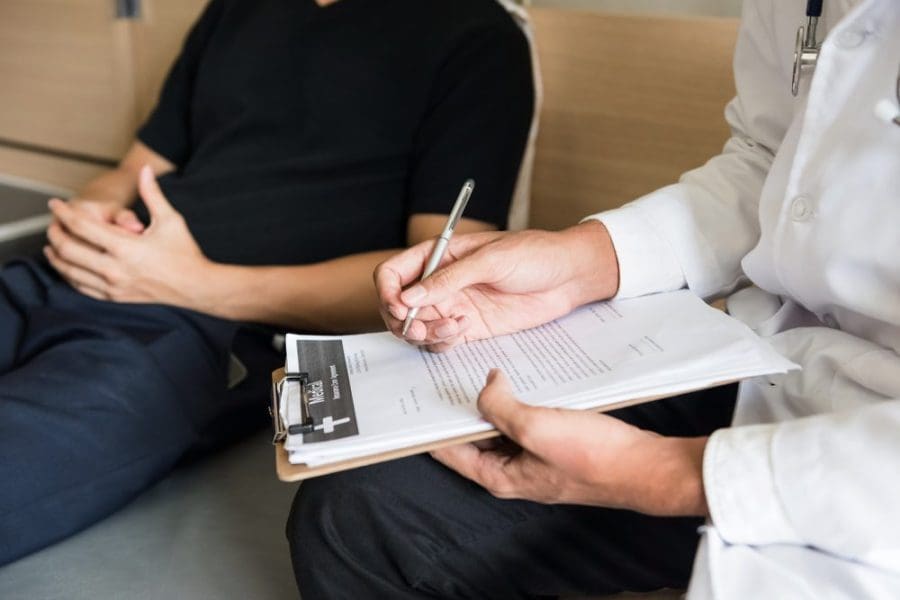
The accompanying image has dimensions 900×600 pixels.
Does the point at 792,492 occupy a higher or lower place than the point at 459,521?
higher

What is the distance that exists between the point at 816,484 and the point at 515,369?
257 millimetres

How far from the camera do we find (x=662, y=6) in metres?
1.53

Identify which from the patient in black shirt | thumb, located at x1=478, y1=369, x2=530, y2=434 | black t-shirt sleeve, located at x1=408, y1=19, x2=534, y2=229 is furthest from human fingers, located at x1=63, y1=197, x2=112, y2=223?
thumb, located at x1=478, y1=369, x2=530, y2=434

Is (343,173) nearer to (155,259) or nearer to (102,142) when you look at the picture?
(155,259)

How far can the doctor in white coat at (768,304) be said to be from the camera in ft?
2.17

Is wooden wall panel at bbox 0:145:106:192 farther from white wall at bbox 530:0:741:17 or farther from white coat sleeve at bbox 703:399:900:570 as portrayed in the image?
white coat sleeve at bbox 703:399:900:570

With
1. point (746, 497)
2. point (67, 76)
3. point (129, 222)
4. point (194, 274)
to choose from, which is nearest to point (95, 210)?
point (129, 222)

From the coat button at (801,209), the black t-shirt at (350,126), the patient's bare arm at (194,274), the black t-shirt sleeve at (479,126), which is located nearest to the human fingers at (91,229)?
the patient's bare arm at (194,274)

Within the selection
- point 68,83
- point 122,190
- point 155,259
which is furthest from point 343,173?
point 68,83

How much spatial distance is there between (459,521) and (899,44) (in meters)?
0.53

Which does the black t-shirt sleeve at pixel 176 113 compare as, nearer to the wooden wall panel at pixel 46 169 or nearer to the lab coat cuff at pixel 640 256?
the wooden wall panel at pixel 46 169

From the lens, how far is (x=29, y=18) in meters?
2.15

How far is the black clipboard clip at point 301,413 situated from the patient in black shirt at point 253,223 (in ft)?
1.37

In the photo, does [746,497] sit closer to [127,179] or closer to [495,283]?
[495,283]
